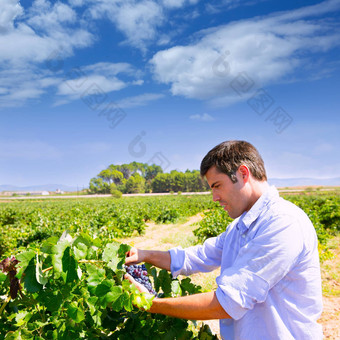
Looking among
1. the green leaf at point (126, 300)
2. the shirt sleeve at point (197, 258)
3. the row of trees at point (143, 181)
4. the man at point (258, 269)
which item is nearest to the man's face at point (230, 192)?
the man at point (258, 269)

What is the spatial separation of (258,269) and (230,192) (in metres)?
0.48

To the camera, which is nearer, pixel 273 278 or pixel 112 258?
pixel 273 278

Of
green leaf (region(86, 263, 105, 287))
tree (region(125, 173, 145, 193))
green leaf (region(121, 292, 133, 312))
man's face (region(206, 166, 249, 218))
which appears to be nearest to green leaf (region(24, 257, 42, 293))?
green leaf (region(86, 263, 105, 287))

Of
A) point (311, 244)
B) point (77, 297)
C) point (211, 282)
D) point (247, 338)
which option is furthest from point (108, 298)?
point (211, 282)

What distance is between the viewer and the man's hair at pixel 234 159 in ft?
5.88

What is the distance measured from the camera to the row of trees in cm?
9969

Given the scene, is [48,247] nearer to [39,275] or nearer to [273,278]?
[39,275]

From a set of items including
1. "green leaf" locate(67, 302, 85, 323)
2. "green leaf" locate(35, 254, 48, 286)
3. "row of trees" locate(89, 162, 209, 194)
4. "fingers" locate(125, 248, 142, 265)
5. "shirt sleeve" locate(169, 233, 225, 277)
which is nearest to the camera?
"green leaf" locate(35, 254, 48, 286)

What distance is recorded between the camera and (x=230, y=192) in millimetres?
1822

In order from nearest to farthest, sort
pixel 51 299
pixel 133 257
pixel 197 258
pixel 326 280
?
pixel 51 299, pixel 133 257, pixel 197 258, pixel 326 280

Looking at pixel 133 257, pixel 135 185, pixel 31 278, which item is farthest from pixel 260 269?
pixel 135 185

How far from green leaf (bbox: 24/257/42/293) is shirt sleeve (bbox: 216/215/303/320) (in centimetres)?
88

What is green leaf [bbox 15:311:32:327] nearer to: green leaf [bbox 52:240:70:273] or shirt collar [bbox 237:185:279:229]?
green leaf [bbox 52:240:70:273]

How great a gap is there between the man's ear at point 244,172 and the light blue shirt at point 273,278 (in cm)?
14
